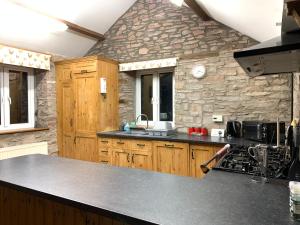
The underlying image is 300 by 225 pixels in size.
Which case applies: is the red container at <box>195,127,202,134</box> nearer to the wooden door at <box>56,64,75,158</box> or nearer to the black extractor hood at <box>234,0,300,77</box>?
the black extractor hood at <box>234,0,300,77</box>

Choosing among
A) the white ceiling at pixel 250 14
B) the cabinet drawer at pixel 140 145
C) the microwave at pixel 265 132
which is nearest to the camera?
the white ceiling at pixel 250 14

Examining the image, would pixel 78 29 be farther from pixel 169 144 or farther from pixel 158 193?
pixel 158 193

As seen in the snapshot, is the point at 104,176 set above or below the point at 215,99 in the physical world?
below

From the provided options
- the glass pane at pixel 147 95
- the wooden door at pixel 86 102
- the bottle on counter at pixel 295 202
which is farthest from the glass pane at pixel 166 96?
the bottle on counter at pixel 295 202

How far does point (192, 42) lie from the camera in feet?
12.6

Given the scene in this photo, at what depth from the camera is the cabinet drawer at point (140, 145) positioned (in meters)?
3.52

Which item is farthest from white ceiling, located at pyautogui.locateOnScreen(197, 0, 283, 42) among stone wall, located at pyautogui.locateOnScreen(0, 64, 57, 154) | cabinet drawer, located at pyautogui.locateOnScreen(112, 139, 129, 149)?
stone wall, located at pyautogui.locateOnScreen(0, 64, 57, 154)

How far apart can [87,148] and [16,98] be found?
1.52m

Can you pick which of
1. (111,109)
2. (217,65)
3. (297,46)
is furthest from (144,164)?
(297,46)

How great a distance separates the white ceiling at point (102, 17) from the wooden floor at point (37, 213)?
86.7 inches

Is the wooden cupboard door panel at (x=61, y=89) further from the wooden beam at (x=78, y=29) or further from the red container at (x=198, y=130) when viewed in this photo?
the red container at (x=198, y=130)

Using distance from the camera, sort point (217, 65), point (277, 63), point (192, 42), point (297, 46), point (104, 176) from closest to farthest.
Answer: point (297, 46)
point (104, 176)
point (277, 63)
point (217, 65)
point (192, 42)

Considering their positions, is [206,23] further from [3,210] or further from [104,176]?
[3,210]

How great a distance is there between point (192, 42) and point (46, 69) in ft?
8.51
